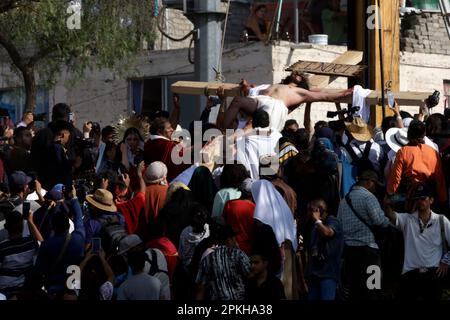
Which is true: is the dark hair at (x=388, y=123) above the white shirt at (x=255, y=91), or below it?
below

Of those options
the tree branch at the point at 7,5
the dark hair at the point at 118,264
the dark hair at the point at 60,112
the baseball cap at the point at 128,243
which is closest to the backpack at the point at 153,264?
the baseball cap at the point at 128,243

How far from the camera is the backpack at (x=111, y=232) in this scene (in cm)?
1340

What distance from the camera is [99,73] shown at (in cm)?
2955

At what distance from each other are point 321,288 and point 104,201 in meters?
2.28

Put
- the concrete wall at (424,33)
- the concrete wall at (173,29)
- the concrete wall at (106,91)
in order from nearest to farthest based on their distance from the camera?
the concrete wall at (106,91) < the concrete wall at (424,33) < the concrete wall at (173,29)

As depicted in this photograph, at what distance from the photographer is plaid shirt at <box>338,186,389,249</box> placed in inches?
521

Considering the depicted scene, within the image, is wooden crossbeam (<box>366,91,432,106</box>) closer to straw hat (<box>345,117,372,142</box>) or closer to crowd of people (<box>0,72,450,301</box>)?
crowd of people (<box>0,72,450,301</box>)

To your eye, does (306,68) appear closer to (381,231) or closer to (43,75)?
(381,231)

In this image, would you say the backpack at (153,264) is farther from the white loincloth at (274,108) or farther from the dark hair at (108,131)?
the dark hair at (108,131)

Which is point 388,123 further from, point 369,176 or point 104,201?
point 104,201

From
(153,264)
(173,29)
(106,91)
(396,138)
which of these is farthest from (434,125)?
(173,29)

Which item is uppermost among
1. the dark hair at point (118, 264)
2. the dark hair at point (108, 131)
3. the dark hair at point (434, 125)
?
the dark hair at point (434, 125)

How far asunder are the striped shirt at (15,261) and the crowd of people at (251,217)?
1cm
